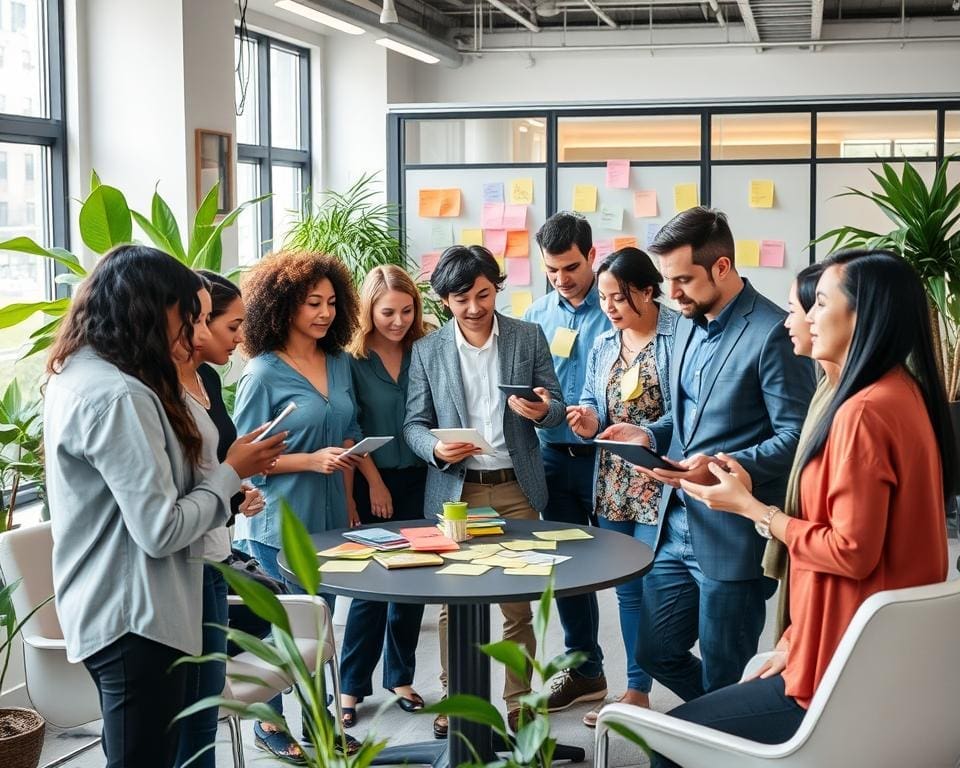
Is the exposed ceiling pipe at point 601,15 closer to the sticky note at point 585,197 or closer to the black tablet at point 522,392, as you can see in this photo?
the sticky note at point 585,197

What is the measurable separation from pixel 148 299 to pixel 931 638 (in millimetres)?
1477

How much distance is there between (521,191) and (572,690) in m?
3.59

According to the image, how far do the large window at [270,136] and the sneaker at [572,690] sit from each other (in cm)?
408

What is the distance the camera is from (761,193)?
6.47 m

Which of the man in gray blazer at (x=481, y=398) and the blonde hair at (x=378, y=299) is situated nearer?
the man in gray blazer at (x=481, y=398)

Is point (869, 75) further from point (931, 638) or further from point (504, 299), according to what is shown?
point (931, 638)

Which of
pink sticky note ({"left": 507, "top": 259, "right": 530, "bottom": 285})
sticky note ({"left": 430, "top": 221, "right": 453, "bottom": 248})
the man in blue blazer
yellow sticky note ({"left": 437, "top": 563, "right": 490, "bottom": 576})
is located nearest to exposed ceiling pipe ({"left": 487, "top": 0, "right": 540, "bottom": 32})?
sticky note ({"left": 430, "top": 221, "right": 453, "bottom": 248})

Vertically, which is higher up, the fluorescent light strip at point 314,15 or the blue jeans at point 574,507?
the fluorescent light strip at point 314,15

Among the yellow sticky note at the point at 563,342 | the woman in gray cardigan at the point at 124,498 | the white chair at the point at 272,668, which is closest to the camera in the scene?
the woman in gray cardigan at the point at 124,498

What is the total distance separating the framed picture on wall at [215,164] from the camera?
5316 millimetres

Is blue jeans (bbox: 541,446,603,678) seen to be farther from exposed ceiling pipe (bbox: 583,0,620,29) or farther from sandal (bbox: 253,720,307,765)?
exposed ceiling pipe (bbox: 583,0,620,29)

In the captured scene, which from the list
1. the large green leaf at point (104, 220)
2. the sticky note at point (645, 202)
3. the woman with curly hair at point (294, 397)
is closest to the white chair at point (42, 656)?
the woman with curly hair at point (294, 397)

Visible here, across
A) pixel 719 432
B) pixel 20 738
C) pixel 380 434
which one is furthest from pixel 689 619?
pixel 20 738

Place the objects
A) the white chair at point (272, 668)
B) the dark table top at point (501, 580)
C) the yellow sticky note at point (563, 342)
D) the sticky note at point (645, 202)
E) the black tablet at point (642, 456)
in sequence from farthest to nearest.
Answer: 1. the sticky note at point (645, 202)
2. the yellow sticky note at point (563, 342)
3. the white chair at point (272, 668)
4. the black tablet at point (642, 456)
5. the dark table top at point (501, 580)
